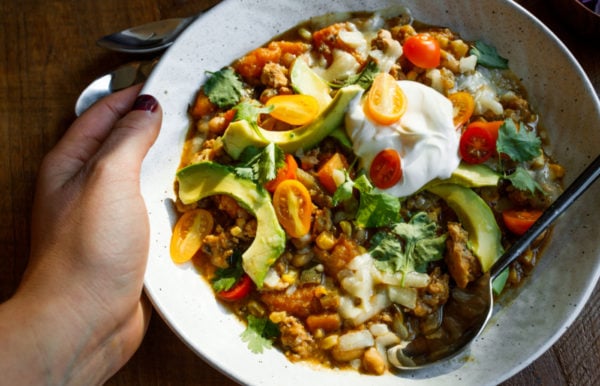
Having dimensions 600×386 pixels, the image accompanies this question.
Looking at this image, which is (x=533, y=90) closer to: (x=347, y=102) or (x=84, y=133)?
(x=347, y=102)

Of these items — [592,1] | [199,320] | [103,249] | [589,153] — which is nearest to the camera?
[103,249]

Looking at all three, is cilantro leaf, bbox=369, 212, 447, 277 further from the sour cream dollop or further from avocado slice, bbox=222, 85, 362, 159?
avocado slice, bbox=222, 85, 362, 159

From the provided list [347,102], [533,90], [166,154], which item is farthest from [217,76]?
[533,90]

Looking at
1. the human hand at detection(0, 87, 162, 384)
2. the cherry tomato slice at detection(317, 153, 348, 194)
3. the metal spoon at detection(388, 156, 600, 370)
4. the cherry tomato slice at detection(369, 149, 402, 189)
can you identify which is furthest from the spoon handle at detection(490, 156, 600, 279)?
the human hand at detection(0, 87, 162, 384)

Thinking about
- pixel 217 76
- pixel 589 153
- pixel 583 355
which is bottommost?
pixel 583 355

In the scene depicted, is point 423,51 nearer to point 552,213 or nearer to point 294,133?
point 294,133

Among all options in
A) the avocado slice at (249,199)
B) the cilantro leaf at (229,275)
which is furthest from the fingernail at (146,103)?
the cilantro leaf at (229,275)
